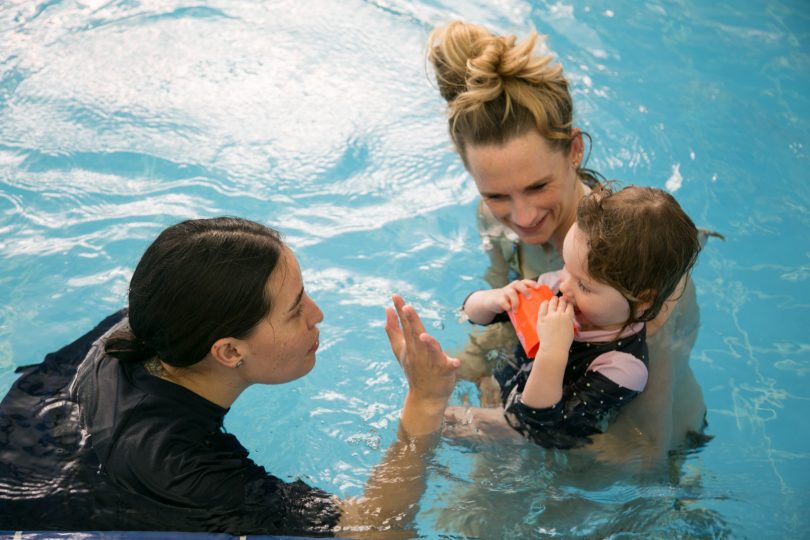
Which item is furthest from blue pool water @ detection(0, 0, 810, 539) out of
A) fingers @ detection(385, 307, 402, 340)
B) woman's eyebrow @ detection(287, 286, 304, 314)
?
woman's eyebrow @ detection(287, 286, 304, 314)

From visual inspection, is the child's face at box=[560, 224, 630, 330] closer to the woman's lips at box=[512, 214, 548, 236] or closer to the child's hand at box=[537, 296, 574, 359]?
the child's hand at box=[537, 296, 574, 359]

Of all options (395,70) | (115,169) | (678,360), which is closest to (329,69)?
(395,70)

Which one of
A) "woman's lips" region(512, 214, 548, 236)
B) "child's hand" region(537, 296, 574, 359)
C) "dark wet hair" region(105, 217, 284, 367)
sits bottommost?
"child's hand" region(537, 296, 574, 359)

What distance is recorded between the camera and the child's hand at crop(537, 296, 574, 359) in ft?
9.40

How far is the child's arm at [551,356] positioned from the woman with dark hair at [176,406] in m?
0.33

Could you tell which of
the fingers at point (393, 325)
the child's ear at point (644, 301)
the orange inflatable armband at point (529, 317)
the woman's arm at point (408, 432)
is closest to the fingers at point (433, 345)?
the woman's arm at point (408, 432)

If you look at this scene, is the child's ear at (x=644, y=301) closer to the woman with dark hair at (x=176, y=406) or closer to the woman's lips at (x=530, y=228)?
the woman's lips at (x=530, y=228)

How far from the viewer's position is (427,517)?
3234 mm

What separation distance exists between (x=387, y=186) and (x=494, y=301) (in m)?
2.34

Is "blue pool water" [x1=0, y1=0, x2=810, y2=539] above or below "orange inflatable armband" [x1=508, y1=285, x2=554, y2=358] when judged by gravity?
below

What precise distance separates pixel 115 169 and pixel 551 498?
338 centimetres

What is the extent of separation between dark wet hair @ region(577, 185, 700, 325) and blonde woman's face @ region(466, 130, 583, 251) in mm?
376

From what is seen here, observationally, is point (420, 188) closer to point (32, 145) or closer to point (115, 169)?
point (115, 169)

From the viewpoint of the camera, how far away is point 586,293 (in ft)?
9.62
